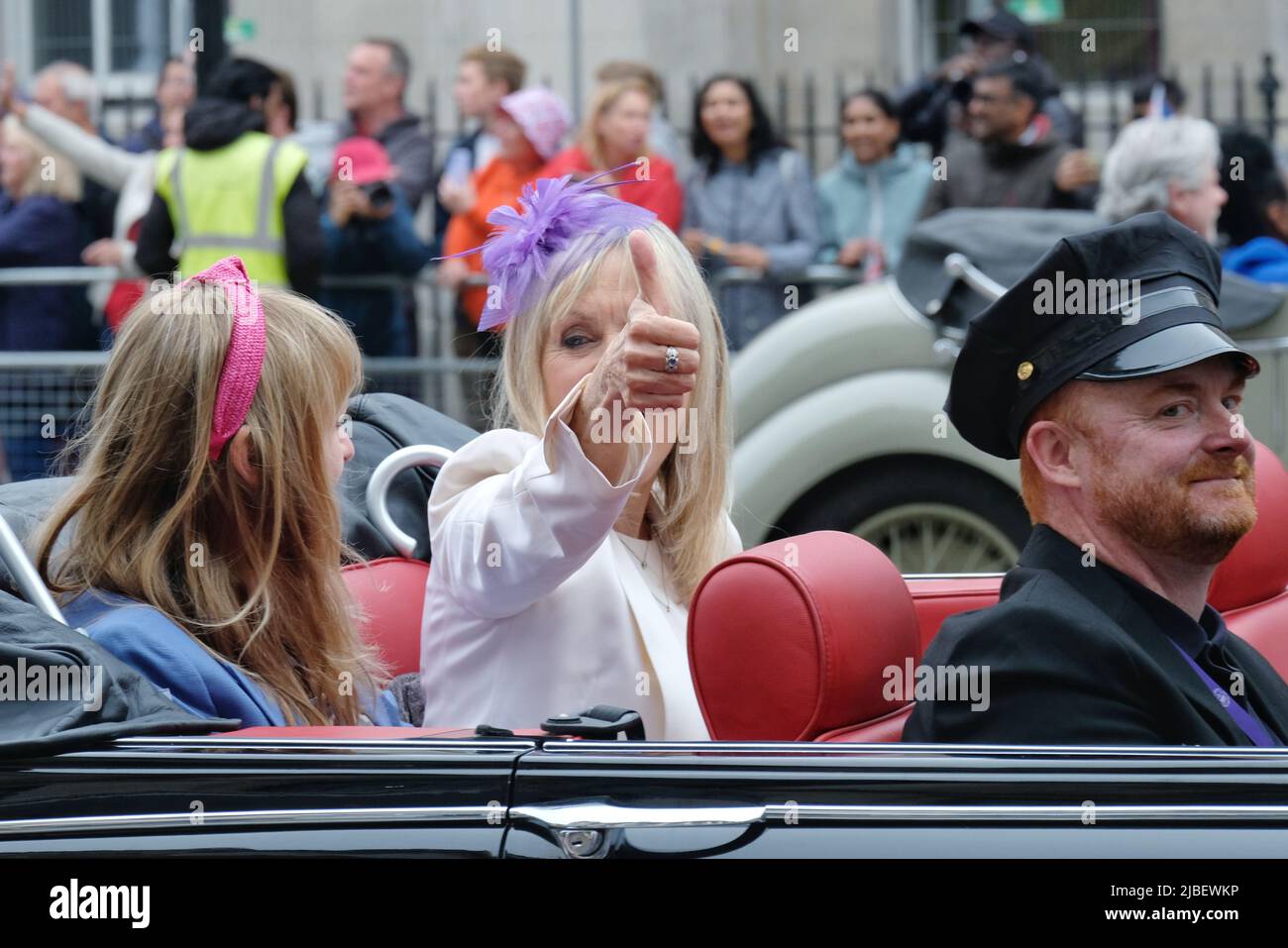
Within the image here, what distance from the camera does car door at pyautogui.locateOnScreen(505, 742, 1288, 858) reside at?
70.7 inches

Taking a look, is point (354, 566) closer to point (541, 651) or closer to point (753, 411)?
point (541, 651)

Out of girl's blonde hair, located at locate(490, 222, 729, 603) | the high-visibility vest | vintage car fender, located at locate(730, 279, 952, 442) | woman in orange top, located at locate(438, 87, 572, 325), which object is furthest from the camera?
woman in orange top, located at locate(438, 87, 572, 325)

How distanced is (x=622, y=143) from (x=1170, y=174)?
225 cm

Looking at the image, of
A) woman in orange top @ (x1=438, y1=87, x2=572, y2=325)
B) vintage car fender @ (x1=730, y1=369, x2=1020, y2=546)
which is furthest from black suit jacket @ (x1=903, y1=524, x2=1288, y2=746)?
woman in orange top @ (x1=438, y1=87, x2=572, y2=325)

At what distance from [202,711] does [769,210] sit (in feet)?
17.8

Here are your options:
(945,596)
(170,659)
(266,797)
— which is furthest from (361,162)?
(266,797)

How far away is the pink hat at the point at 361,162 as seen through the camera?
7.56 metres

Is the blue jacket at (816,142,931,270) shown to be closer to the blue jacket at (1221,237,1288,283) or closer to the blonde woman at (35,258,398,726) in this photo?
the blue jacket at (1221,237,1288,283)

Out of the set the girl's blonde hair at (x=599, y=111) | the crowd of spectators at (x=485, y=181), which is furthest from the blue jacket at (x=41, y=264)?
the girl's blonde hair at (x=599, y=111)

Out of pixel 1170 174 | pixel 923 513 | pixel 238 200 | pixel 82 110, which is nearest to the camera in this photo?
pixel 1170 174

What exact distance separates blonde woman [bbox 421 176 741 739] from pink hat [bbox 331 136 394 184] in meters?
4.67

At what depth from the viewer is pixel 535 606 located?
2.67 m

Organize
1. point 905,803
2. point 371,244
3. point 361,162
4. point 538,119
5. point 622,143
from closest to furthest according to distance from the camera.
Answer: point 905,803
point 622,143
point 538,119
point 371,244
point 361,162

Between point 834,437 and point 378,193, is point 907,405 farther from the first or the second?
point 378,193
